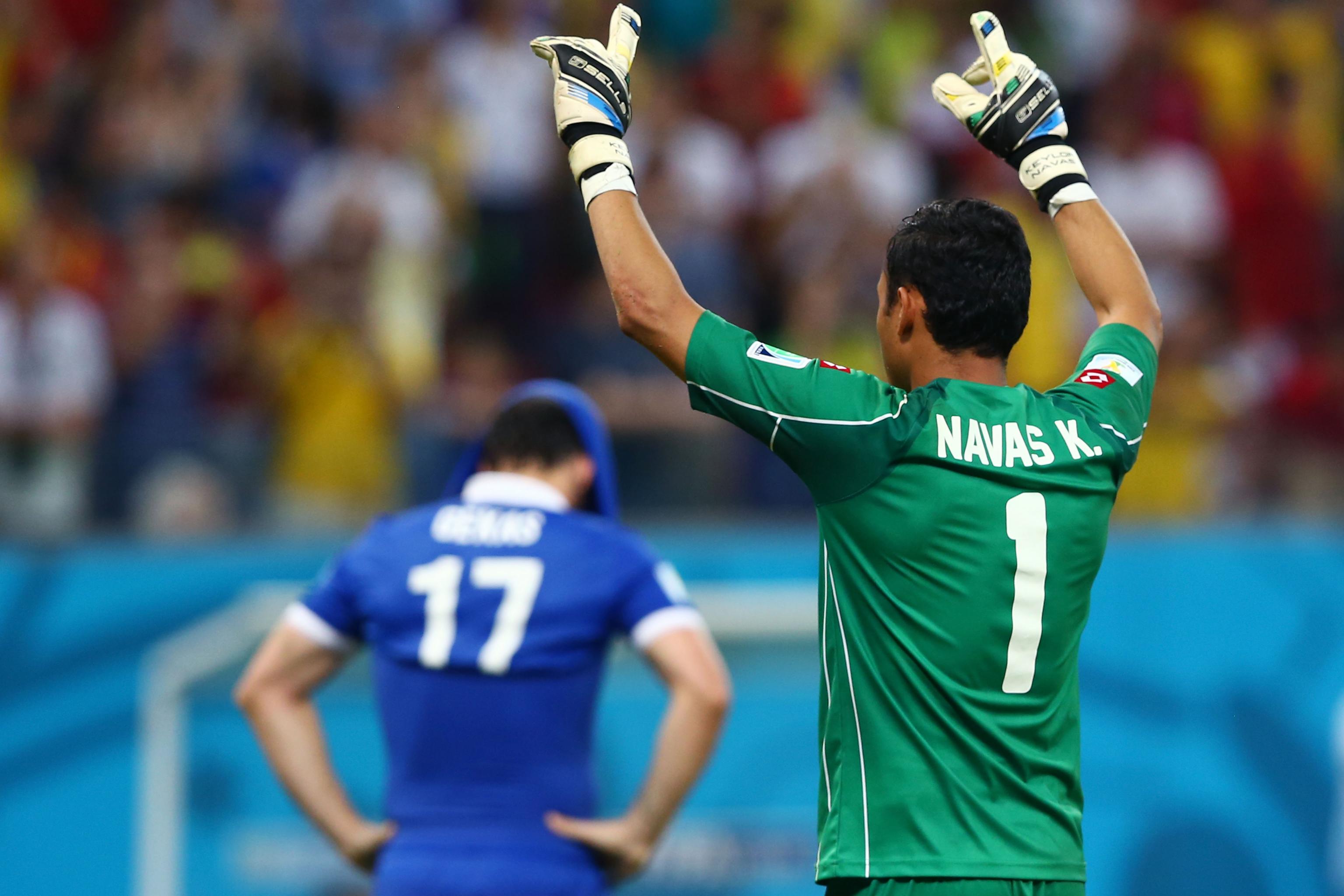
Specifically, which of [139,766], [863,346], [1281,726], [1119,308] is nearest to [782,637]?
[863,346]

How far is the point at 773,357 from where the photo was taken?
135 inches

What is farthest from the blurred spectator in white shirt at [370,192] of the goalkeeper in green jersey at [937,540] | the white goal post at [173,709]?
the goalkeeper in green jersey at [937,540]

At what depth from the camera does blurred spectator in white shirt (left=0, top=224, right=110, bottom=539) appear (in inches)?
320

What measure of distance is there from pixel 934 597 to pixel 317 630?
203cm

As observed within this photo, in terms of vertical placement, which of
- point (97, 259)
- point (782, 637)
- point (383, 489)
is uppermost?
point (97, 259)

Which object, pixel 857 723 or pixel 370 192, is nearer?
pixel 857 723

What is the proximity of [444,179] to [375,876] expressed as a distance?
6175mm

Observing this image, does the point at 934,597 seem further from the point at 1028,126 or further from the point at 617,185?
the point at 1028,126

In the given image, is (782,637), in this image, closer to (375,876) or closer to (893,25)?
(375,876)

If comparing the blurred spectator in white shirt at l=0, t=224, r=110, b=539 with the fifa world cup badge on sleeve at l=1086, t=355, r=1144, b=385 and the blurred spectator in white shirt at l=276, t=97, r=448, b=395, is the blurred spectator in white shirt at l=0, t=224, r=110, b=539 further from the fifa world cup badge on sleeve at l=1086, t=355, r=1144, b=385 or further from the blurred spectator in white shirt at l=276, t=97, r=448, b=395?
the fifa world cup badge on sleeve at l=1086, t=355, r=1144, b=385

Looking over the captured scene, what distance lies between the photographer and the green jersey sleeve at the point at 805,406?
336cm

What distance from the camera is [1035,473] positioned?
3.46 meters

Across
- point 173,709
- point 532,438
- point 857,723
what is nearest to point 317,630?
point 532,438

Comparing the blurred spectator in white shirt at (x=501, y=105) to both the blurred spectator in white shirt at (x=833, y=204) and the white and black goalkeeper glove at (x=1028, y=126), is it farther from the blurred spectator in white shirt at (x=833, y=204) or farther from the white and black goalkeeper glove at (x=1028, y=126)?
the white and black goalkeeper glove at (x=1028, y=126)
